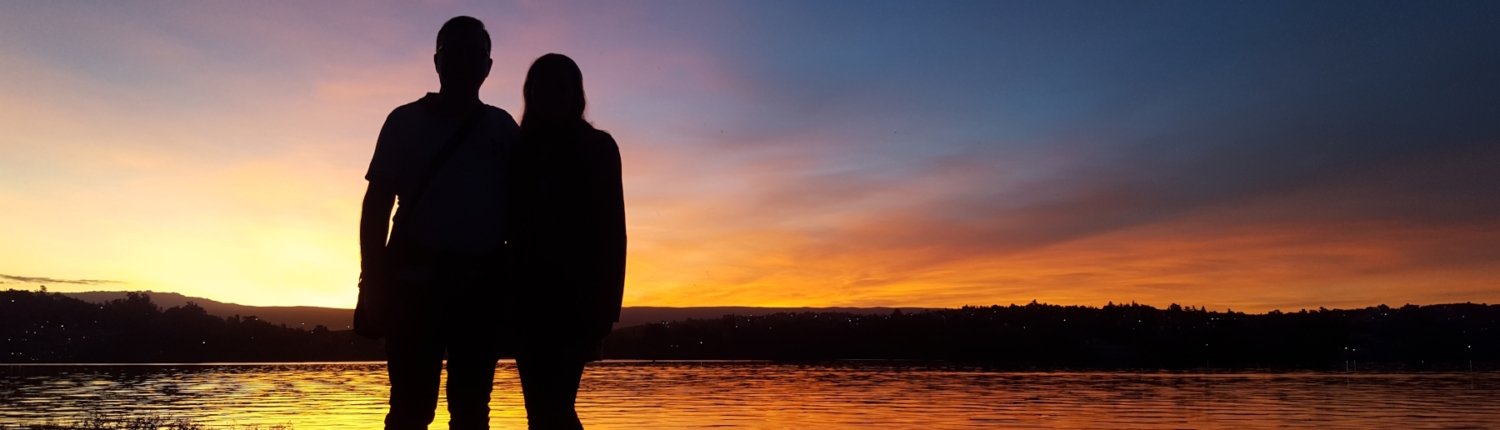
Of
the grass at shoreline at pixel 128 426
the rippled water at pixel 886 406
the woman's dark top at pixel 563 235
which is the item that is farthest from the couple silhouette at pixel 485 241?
the rippled water at pixel 886 406

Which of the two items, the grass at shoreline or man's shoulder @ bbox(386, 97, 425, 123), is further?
the grass at shoreline

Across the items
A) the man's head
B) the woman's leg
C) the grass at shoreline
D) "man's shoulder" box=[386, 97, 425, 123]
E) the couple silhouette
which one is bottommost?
the grass at shoreline

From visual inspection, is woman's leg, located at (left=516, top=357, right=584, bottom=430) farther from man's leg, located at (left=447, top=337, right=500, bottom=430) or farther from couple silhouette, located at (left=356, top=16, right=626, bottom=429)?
man's leg, located at (left=447, top=337, right=500, bottom=430)

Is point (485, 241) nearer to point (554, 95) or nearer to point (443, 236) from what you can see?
point (443, 236)

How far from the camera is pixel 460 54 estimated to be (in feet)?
14.9

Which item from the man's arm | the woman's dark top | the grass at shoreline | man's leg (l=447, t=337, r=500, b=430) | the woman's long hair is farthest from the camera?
the grass at shoreline

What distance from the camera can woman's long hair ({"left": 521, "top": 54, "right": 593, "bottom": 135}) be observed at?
4.80 meters

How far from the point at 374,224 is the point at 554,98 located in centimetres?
100

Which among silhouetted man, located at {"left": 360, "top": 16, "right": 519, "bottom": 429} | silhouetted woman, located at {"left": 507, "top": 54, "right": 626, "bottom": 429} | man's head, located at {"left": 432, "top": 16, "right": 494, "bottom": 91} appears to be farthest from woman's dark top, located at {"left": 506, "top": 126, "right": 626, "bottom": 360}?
man's head, located at {"left": 432, "top": 16, "right": 494, "bottom": 91}

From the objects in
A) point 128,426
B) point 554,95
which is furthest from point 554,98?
point 128,426

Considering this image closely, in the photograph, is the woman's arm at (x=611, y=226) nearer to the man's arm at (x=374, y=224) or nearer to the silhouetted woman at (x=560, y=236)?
the silhouetted woman at (x=560, y=236)

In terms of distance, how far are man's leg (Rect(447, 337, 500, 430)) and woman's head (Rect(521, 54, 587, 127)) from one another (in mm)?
1051

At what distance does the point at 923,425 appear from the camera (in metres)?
59.3

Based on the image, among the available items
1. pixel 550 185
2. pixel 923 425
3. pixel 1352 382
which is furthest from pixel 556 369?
pixel 1352 382
